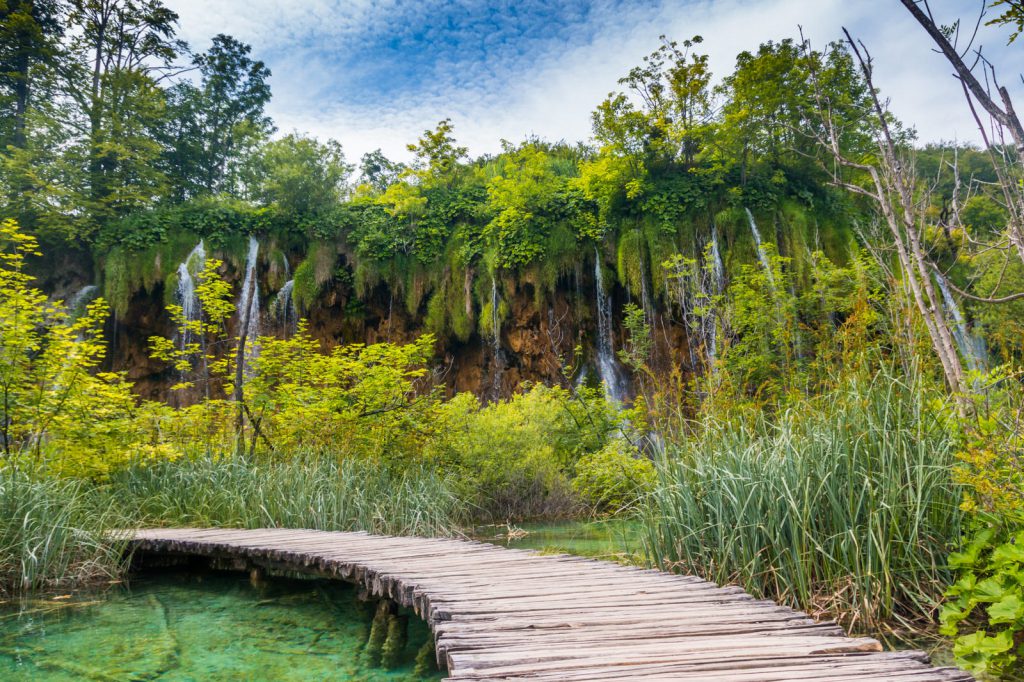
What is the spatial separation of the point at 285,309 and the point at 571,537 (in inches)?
463

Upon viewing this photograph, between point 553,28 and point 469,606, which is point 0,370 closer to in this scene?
point 469,606

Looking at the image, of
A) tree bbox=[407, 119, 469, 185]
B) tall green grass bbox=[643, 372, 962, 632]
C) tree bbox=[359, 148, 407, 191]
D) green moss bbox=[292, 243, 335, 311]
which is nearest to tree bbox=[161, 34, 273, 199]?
tree bbox=[359, 148, 407, 191]

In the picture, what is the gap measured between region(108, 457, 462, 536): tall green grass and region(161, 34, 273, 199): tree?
17871 millimetres

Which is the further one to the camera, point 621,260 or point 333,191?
point 333,191

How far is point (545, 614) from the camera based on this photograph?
2809 millimetres

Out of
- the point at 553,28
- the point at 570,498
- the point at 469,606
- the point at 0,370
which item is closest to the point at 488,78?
the point at 553,28

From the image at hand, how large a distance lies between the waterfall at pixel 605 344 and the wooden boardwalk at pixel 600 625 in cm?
1095

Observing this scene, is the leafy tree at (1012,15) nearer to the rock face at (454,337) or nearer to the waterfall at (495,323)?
the rock face at (454,337)

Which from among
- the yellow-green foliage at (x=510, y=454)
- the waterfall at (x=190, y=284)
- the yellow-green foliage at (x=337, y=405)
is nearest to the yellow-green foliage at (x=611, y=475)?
the yellow-green foliage at (x=510, y=454)

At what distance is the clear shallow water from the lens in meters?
3.70

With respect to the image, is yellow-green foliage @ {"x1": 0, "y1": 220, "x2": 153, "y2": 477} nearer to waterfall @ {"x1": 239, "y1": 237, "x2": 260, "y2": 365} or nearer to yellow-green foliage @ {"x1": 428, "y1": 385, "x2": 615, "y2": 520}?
yellow-green foliage @ {"x1": 428, "y1": 385, "x2": 615, "y2": 520}

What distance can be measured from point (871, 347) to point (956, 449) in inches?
36.6

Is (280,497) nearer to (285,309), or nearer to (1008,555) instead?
(1008,555)

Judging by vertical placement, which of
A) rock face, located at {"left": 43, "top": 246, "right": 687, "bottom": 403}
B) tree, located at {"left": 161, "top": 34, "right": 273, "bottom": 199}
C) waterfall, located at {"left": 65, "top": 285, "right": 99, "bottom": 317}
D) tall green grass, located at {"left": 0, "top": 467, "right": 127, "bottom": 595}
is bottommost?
tall green grass, located at {"left": 0, "top": 467, "right": 127, "bottom": 595}
